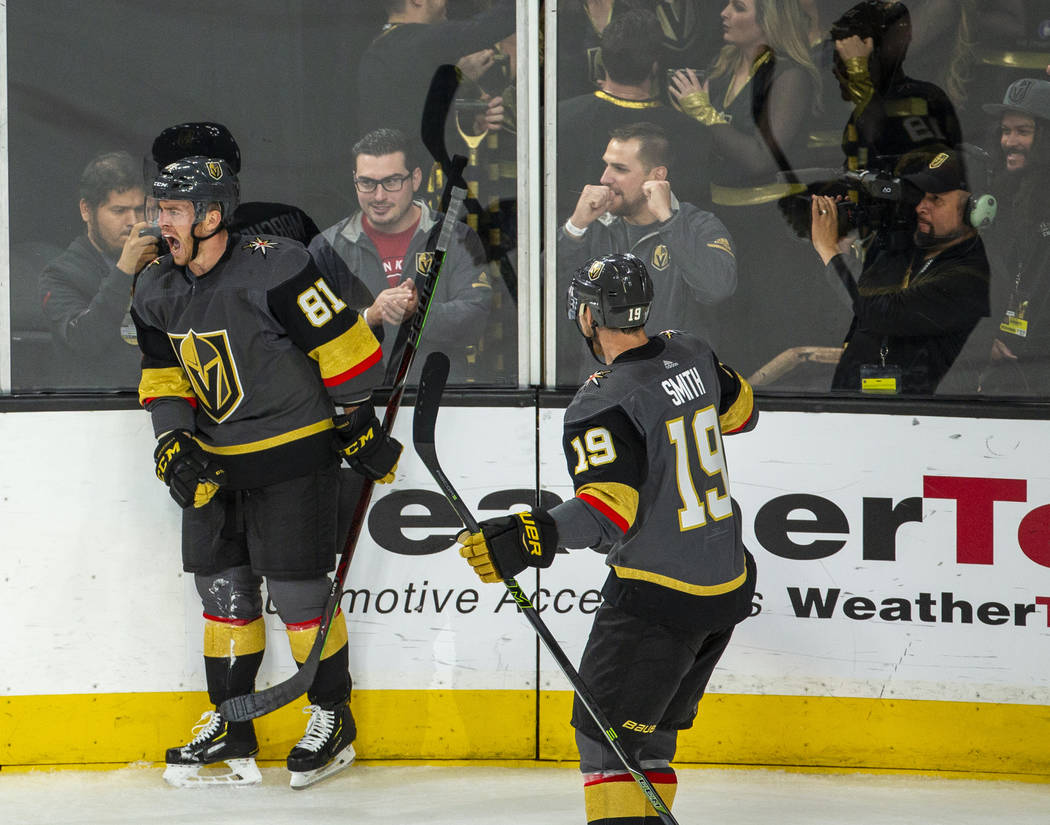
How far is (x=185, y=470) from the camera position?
282 cm

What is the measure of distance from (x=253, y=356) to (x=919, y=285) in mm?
1716

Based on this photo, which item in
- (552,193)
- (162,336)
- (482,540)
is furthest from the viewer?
(552,193)

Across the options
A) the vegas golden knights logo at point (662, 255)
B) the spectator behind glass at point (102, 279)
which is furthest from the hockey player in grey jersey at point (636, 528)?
the spectator behind glass at point (102, 279)

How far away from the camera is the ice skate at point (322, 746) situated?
9.79ft

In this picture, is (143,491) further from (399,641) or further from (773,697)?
(773,697)

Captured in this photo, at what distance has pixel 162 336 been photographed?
2930 mm

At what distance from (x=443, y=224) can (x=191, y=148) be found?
0.71 metres

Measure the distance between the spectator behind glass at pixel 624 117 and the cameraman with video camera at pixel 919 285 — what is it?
0.36 metres

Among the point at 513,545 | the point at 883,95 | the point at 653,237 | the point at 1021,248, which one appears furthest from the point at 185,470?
the point at 1021,248

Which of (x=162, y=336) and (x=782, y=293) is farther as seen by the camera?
(x=782, y=293)

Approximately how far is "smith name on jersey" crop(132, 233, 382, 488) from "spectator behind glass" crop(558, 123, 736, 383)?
2.04 feet

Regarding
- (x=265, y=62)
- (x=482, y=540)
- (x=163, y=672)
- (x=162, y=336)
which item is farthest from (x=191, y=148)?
(x=482, y=540)

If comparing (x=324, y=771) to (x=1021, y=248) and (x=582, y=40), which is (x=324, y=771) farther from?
(x=1021, y=248)

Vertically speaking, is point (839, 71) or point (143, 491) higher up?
point (839, 71)
